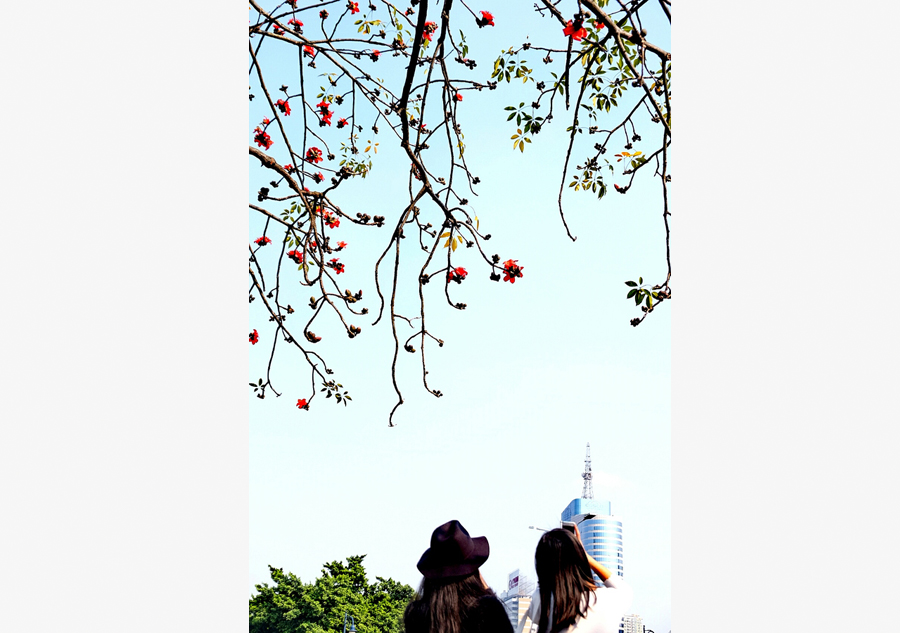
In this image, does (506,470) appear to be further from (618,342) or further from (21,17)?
(21,17)

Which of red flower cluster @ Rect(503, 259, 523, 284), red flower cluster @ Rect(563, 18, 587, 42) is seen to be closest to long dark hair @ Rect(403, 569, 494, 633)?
red flower cluster @ Rect(503, 259, 523, 284)

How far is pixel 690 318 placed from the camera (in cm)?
131

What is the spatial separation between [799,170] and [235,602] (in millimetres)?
1318

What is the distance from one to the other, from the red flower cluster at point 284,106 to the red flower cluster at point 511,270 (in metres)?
0.90

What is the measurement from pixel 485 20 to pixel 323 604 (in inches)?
719

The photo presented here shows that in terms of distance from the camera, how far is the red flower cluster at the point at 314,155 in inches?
86.5

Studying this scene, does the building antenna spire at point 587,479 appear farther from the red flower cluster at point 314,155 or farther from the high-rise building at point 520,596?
the red flower cluster at point 314,155

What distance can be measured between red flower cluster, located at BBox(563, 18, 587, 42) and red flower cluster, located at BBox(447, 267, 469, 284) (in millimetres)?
593

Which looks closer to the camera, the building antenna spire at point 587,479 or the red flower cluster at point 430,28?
the red flower cluster at point 430,28

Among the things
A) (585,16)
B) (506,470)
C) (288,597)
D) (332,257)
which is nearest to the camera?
(585,16)

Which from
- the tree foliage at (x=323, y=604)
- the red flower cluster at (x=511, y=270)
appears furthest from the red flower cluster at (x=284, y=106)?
the tree foliage at (x=323, y=604)

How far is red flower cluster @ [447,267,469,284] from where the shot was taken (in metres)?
1.73

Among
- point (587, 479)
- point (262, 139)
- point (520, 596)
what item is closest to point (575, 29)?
point (262, 139)

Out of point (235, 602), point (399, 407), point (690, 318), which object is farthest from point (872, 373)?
point (235, 602)
